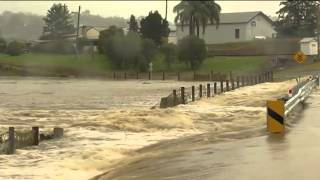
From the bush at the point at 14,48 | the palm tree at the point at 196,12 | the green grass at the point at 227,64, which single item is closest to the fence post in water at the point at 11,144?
the green grass at the point at 227,64

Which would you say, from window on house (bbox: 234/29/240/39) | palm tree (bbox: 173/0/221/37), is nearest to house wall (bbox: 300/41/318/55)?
palm tree (bbox: 173/0/221/37)

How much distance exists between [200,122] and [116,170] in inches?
348

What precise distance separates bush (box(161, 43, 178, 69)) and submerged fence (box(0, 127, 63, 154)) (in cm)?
6608

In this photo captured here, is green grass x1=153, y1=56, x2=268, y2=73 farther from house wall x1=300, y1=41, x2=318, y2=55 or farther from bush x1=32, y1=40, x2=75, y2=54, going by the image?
bush x1=32, y1=40, x2=75, y2=54

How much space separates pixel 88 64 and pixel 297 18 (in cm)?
4456

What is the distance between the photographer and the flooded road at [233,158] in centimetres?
1038

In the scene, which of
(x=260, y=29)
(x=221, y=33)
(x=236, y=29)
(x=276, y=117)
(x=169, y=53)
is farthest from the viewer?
(x=260, y=29)

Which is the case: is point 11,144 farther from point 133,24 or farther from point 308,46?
point 133,24

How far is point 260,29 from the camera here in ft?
387

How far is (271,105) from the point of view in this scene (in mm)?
15805

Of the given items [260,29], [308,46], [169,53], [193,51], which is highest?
[260,29]

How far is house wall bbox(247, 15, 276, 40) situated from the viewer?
113500 mm

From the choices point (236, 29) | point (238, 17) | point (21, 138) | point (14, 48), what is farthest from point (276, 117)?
point (238, 17)

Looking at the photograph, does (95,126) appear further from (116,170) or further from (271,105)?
(116,170)
